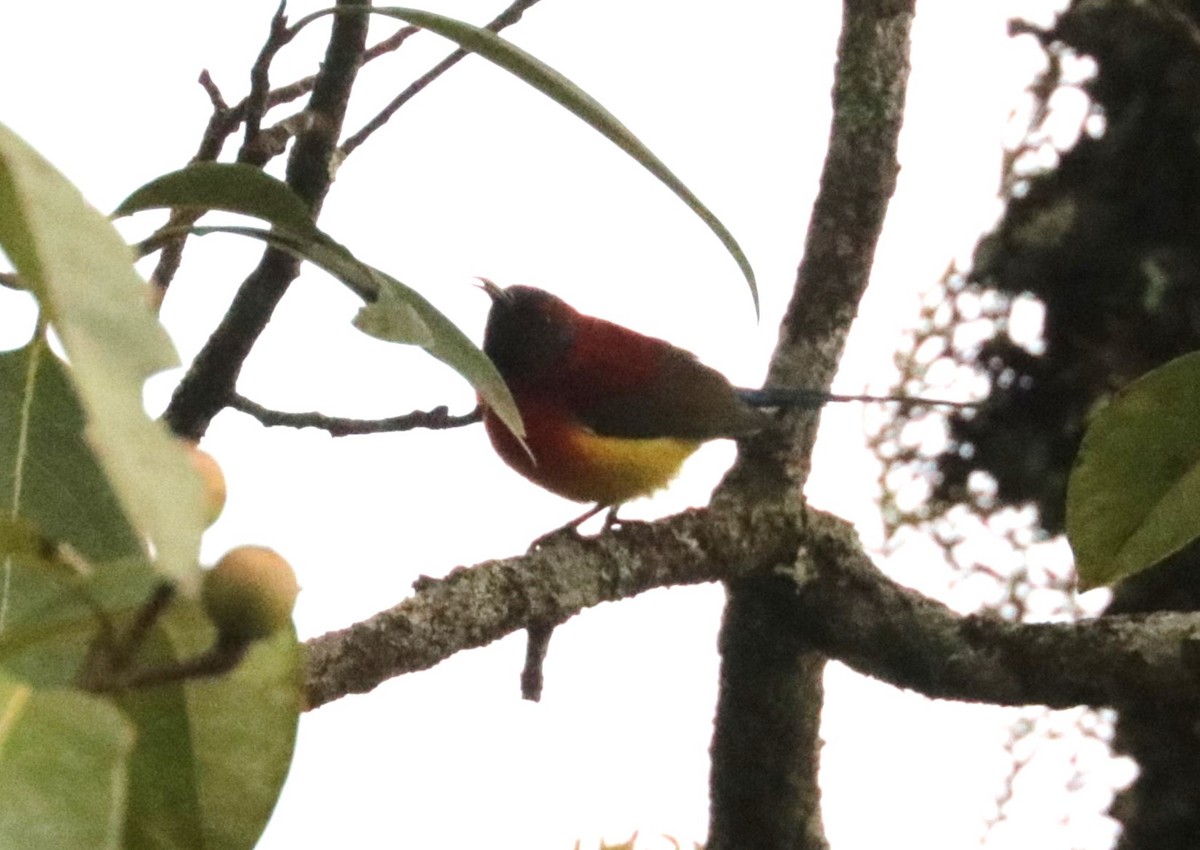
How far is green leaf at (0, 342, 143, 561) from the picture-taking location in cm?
61

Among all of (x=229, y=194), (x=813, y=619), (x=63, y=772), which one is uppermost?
(x=813, y=619)

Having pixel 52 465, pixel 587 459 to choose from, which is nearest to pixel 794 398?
pixel 587 459

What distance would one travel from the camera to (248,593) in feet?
1.06

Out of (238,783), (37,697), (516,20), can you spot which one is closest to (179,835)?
(238,783)

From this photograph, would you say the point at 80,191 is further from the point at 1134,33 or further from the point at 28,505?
the point at 1134,33

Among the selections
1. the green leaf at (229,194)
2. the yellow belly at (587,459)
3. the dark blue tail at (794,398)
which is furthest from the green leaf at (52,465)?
the yellow belly at (587,459)

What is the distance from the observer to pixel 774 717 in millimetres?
1443

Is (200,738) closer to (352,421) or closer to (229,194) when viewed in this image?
(229,194)

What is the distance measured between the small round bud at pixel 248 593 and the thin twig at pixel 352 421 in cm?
68

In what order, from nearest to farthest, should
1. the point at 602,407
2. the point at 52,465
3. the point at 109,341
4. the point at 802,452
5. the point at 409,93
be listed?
1. the point at 109,341
2. the point at 52,465
3. the point at 409,93
4. the point at 802,452
5. the point at 602,407

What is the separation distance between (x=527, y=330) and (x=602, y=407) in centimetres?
31

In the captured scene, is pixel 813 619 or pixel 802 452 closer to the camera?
pixel 813 619

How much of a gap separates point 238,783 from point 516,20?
75cm

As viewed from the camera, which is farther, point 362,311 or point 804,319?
point 804,319
